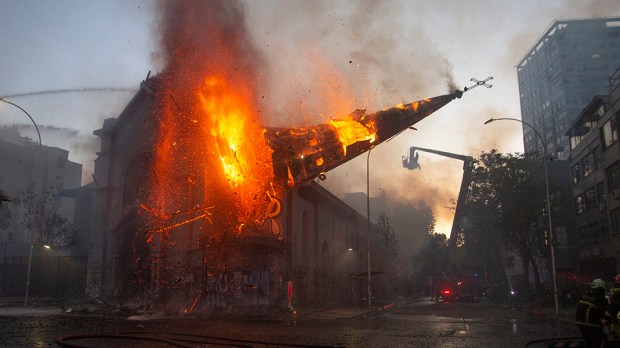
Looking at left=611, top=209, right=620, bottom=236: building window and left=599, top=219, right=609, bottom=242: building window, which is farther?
left=599, top=219, right=609, bottom=242: building window

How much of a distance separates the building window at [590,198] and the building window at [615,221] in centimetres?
573

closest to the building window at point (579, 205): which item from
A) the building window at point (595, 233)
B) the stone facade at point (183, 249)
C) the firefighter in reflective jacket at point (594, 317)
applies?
the building window at point (595, 233)

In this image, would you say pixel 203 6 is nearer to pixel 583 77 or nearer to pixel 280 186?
pixel 280 186

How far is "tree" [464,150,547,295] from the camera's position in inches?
1746

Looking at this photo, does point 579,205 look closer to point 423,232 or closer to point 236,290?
point 236,290

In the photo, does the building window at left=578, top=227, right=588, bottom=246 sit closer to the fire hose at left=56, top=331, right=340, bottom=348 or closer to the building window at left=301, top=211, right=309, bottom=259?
the building window at left=301, top=211, right=309, bottom=259

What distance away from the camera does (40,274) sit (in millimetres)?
37375

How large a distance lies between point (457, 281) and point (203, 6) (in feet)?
113

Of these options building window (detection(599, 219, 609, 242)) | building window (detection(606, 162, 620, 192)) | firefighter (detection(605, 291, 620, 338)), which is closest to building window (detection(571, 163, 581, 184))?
building window (detection(599, 219, 609, 242))

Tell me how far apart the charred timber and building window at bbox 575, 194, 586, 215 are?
1348 inches

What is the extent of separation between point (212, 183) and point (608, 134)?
105 ft

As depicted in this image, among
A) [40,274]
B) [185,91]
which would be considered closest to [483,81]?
[185,91]

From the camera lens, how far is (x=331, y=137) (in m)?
21.6

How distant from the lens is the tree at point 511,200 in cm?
4434
